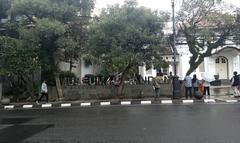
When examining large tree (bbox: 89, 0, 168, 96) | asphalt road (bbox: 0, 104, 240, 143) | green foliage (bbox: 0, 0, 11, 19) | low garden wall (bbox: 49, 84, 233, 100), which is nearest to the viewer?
asphalt road (bbox: 0, 104, 240, 143)

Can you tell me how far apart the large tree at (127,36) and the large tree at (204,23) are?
5.38 feet

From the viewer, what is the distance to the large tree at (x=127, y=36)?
25.2 metres

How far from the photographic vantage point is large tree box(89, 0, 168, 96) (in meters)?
25.2

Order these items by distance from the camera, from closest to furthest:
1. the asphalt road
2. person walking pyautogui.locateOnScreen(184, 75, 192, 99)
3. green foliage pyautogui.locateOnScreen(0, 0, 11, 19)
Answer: the asphalt road → person walking pyautogui.locateOnScreen(184, 75, 192, 99) → green foliage pyautogui.locateOnScreen(0, 0, 11, 19)

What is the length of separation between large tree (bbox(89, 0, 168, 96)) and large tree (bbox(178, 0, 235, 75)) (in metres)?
1.64

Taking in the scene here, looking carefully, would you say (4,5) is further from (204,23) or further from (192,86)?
(192,86)

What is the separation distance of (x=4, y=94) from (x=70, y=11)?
758 centimetres

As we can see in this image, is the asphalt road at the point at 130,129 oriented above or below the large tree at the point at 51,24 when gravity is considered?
below

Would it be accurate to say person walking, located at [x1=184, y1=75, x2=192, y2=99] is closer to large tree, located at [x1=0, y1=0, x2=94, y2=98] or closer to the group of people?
the group of people

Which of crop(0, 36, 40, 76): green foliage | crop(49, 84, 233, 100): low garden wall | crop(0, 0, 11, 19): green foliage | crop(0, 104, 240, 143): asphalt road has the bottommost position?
crop(0, 104, 240, 143): asphalt road

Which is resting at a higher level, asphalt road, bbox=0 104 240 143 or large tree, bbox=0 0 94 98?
large tree, bbox=0 0 94 98

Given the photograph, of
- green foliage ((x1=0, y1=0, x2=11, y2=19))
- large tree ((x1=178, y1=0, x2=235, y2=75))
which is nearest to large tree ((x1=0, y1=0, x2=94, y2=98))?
green foliage ((x1=0, y1=0, x2=11, y2=19))

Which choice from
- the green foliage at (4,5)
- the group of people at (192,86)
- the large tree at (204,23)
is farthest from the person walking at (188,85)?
the green foliage at (4,5)

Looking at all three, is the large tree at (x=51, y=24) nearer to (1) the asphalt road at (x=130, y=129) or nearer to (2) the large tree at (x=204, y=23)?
(2) the large tree at (x=204, y=23)
